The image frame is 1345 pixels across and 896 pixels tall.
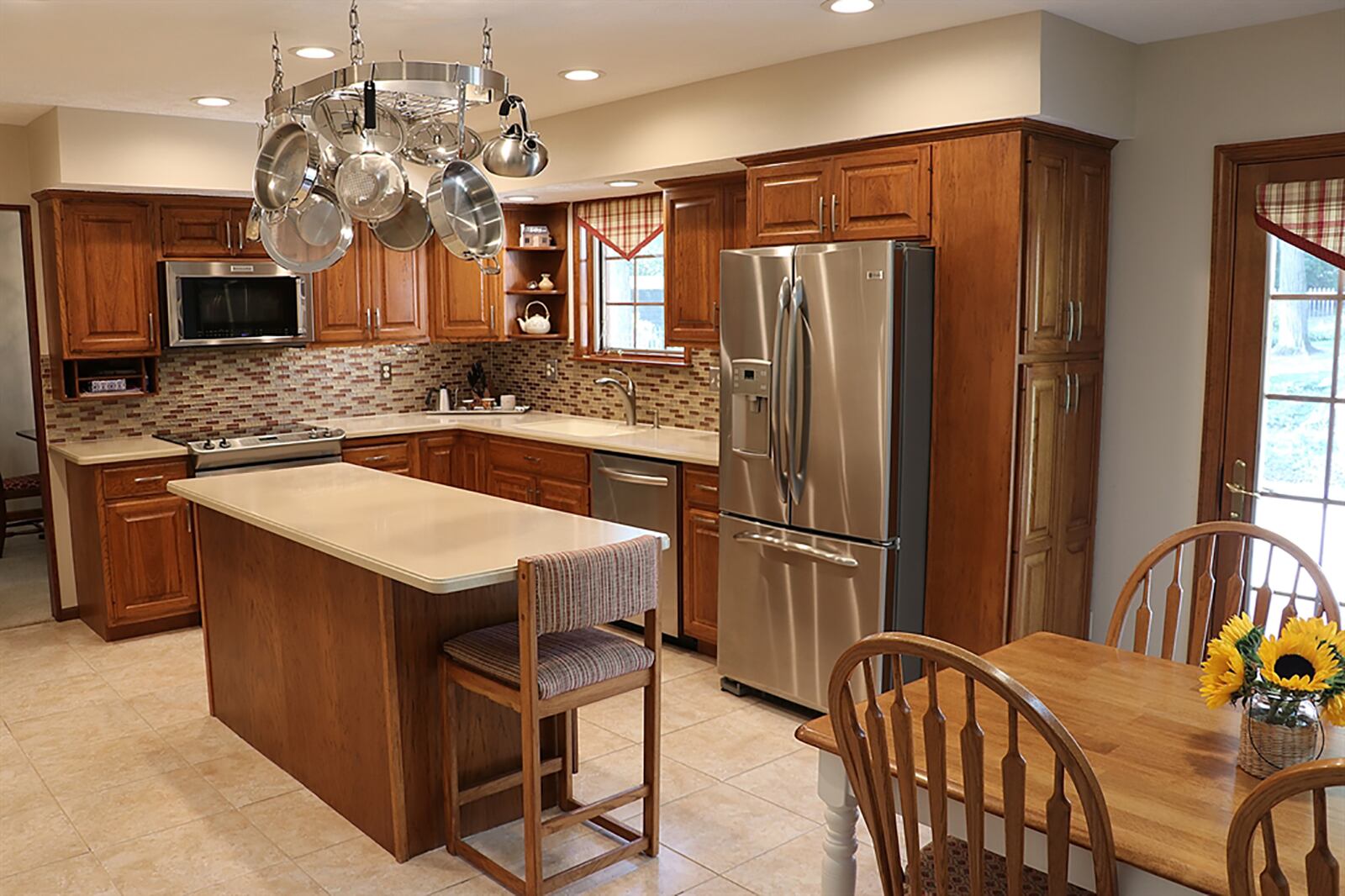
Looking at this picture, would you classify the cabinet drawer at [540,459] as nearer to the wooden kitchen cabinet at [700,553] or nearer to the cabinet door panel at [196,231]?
the wooden kitchen cabinet at [700,553]

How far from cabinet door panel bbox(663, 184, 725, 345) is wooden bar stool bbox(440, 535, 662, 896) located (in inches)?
86.8

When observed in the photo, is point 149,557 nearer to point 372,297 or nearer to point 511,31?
point 372,297

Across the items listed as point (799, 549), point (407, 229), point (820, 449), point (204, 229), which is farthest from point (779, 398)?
point (204, 229)

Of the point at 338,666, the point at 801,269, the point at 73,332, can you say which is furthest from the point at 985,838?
the point at 73,332

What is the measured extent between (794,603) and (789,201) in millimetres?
1525

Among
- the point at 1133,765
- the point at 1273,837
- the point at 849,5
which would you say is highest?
the point at 849,5

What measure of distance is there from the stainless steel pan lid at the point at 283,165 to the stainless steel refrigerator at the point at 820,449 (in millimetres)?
1665

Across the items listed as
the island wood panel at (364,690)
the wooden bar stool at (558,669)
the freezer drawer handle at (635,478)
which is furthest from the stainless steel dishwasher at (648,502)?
the wooden bar stool at (558,669)

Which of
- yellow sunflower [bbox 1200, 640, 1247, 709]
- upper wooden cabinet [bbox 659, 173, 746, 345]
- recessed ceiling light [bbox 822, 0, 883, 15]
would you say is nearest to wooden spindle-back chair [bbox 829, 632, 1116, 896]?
yellow sunflower [bbox 1200, 640, 1247, 709]

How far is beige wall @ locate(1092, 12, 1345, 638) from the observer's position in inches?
139

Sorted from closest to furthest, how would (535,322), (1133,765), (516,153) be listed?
(1133,765), (516,153), (535,322)

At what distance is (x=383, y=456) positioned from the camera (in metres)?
5.77

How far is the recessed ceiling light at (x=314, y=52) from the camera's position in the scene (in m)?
3.79

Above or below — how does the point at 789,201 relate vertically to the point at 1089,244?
above
